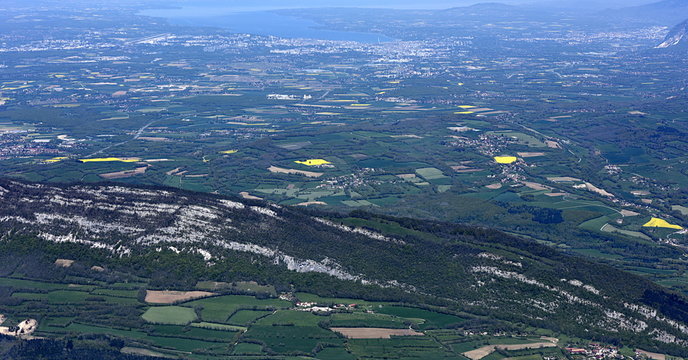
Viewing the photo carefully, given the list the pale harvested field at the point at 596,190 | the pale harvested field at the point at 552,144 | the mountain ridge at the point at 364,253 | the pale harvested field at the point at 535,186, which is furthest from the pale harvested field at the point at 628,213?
the pale harvested field at the point at 552,144

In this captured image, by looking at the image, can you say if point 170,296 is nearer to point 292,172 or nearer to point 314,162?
point 292,172

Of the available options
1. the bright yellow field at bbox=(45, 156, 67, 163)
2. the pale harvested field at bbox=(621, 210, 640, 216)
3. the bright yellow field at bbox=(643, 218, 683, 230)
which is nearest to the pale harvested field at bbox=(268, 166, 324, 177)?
the bright yellow field at bbox=(45, 156, 67, 163)

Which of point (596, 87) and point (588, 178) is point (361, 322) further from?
point (596, 87)

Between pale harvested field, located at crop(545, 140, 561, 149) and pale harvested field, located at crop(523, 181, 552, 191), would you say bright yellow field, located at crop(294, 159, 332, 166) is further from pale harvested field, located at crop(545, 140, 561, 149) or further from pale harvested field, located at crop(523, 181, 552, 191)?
pale harvested field, located at crop(545, 140, 561, 149)

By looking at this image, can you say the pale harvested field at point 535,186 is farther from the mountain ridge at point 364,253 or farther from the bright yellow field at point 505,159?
the mountain ridge at point 364,253

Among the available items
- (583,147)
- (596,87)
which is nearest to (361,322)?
(583,147)

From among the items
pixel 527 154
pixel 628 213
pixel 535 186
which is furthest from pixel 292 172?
pixel 628 213
